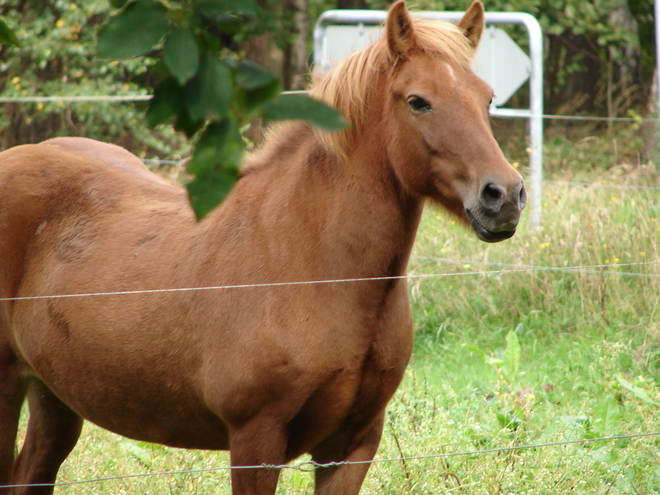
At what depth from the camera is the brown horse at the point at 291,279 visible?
2.36 meters

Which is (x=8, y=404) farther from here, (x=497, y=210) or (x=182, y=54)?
(x=182, y=54)

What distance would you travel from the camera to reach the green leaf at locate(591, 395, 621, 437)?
141 inches

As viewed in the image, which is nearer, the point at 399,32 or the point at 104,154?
the point at 399,32

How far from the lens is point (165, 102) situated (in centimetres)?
92

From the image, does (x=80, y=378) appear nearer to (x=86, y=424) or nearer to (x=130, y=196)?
(x=130, y=196)

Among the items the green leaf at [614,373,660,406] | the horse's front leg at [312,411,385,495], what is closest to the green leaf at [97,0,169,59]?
the horse's front leg at [312,411,385,495]

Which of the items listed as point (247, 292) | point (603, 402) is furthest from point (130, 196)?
point (603, 402)

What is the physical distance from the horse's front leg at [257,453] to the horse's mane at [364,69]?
938 mm

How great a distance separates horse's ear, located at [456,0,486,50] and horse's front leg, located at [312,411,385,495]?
4.66 ft

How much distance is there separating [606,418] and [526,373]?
82 centimetres

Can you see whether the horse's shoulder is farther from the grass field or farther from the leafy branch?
the leafy branch

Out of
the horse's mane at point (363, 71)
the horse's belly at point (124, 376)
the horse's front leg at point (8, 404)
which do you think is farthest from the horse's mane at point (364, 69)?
the horse's front leg at point (8, 404)

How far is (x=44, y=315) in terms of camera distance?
292cm

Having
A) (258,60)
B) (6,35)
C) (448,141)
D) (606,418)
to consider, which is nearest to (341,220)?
(448,141)
